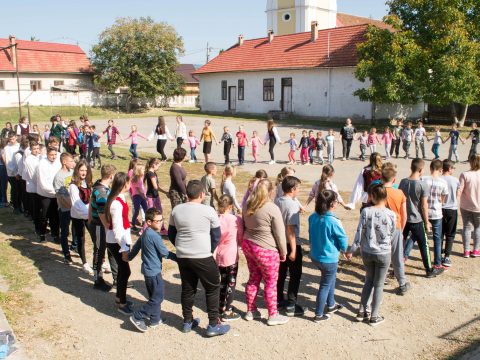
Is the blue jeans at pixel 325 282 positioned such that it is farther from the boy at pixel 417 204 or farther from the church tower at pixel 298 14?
the church tower at pixel 298 14

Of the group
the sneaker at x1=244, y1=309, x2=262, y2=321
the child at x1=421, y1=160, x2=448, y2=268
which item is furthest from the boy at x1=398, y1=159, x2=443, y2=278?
the sneaker at x1=244, y1=309, x2=262, y2=321

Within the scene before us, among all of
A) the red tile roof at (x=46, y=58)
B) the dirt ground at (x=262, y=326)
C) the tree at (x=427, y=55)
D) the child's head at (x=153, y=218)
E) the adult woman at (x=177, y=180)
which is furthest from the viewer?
the red tile roof at (x=46, y=58)

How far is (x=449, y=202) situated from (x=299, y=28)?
49.0 m

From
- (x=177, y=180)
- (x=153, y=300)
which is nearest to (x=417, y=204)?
(x=153, y=300)

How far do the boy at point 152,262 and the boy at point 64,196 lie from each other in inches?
97.2

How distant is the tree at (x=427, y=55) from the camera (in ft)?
86.2

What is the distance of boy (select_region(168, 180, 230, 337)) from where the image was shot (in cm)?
520

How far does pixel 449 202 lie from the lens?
7438 mm

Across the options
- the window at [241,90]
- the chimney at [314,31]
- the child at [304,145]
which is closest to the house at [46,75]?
the window at [241,90]

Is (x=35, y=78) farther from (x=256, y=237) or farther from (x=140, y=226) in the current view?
(x=256, y=237)

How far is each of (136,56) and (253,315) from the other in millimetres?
43177

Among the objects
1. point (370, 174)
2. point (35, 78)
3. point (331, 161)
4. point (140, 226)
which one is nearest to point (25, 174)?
point (140, 226)

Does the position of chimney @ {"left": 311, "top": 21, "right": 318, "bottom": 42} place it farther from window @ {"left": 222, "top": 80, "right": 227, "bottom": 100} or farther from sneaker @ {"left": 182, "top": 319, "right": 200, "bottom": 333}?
sneaker @ {"left": 182, "top": 319, "right": 200, "bottom": 333}

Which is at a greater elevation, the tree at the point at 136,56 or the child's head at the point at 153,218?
the tree at the point at 136,56
